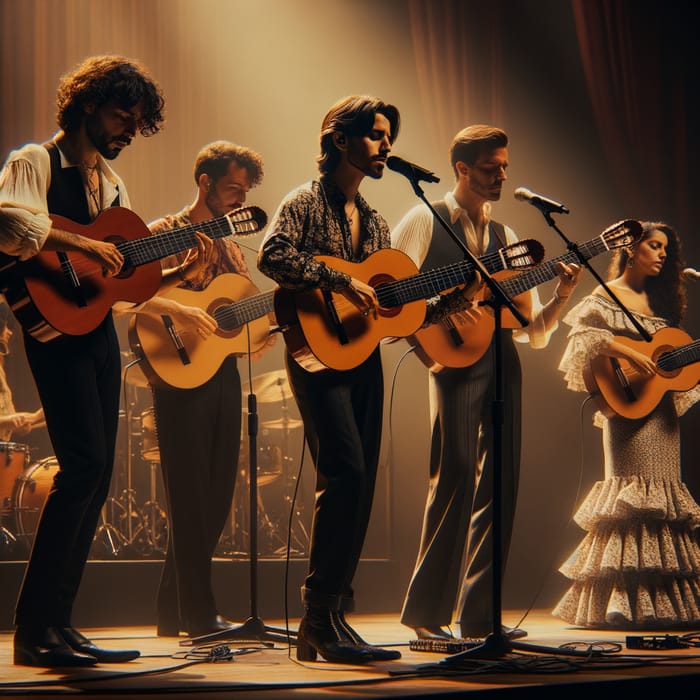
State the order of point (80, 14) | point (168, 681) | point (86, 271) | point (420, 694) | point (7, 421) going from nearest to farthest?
point (420, 694) → point (168, 681) → point (86, 271) → point (7, 421) → point (80, 14)

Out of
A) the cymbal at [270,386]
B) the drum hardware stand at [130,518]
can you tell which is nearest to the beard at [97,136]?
the drum hardware stand at [130,518]

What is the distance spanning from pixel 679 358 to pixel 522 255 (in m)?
1.43

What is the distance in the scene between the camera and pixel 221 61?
7.59m

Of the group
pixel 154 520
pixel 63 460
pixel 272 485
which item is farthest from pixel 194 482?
pixel 272 485

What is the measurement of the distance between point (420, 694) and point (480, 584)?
1.74 meters

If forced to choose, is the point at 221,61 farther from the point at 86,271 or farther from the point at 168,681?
the point at 168,681

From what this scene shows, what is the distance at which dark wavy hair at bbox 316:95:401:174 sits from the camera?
3842mm

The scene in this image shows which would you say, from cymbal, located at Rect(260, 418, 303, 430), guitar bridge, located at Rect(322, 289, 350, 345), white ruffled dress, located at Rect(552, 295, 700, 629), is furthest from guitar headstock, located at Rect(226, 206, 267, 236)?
cymbal, located at Rect(260, 418, 303, 430)

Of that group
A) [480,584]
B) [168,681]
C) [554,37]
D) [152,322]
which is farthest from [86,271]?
[554,37]

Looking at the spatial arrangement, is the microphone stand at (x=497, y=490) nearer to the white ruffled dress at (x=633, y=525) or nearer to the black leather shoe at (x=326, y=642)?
the black leather shoe at (x=326, y=642)

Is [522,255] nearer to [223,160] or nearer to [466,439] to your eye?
[466,439]

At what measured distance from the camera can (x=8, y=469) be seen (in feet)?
20.6

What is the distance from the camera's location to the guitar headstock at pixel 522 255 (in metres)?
4.37

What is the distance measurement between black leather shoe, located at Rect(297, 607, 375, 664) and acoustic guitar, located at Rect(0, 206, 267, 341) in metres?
1.19
